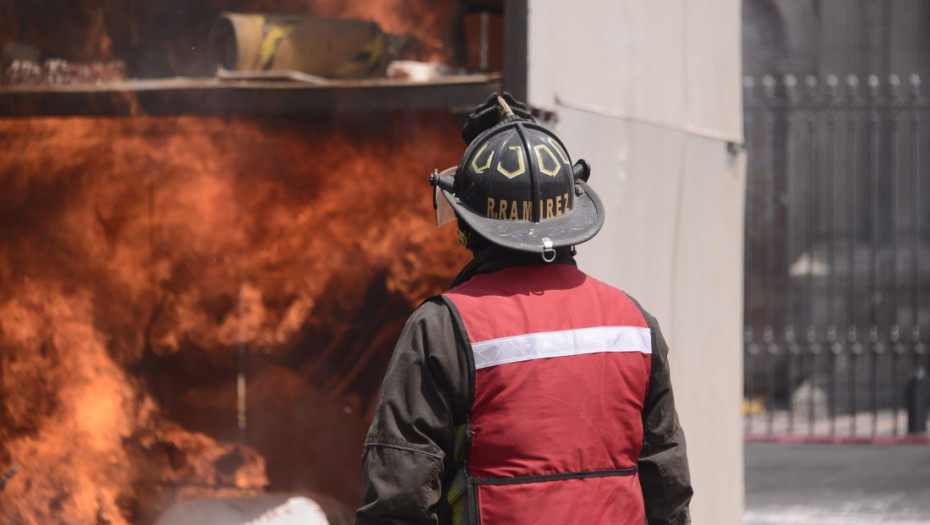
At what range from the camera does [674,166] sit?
4.01 m

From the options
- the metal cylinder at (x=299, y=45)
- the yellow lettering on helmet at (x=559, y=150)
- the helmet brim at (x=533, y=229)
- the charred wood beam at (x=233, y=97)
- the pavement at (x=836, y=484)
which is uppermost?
the metal cylinder at (x=299, y=45)

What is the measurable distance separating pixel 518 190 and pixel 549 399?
0.44m

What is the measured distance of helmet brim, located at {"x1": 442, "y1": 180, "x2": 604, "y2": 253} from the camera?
223cm

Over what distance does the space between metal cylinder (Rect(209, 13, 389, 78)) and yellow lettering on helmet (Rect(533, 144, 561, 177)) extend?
1.79 metres

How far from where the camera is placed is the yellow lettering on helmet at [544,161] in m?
2.30

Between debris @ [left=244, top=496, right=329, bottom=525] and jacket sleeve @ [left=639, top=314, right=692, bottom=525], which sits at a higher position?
jacket sleeve @ [left=639, top=314, right=692, bottom=525]

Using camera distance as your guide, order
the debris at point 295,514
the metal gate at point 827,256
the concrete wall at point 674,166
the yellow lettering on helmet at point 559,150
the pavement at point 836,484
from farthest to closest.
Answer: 1. the metal gate at point 827,256
2. the pavement at point 836,484
3. the debris at point 295,514
4. the concrete wall at point 674,166
5. the yellow lettering on helmet at point 559,150

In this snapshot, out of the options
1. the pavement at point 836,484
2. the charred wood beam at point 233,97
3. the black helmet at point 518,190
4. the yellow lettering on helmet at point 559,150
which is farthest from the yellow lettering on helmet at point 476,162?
the pavement at point 836,484

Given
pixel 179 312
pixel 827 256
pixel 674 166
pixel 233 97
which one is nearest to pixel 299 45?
pixel 233 97

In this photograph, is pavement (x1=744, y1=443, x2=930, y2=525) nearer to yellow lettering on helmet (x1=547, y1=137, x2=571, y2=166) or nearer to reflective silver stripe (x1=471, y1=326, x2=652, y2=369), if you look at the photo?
reflective silver stripe (x1=471, y1=326, x2=652, y2=369)

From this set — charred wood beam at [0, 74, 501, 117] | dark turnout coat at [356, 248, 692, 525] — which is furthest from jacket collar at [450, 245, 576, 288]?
charred wood beam at [0, 74, 501, 117]

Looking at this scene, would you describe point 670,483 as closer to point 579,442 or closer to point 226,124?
point 579,442

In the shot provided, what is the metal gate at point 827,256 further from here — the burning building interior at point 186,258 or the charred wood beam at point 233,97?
the charred wood beam at point 233,97

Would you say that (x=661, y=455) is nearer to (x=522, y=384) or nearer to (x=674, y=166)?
(x=522, y=384)
